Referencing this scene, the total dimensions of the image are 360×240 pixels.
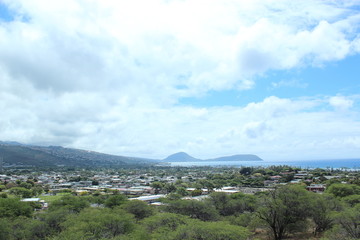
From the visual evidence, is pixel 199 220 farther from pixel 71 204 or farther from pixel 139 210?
pixel 71 204

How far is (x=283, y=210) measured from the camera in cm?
2455

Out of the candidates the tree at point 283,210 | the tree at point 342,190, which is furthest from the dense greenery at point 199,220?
the tree at point 342,190

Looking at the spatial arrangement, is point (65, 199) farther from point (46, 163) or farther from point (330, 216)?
point (46, 163)

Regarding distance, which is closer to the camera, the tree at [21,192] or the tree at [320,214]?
the tree at [320,214]

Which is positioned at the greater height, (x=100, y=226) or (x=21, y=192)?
(x=100, y=226)

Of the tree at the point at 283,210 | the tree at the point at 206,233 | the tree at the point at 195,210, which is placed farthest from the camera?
the tree at the point at 195,210

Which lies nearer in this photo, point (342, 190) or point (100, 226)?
point (100, 226)

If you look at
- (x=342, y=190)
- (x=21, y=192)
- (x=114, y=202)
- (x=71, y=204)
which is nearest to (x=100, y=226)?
(x=71, y=204)

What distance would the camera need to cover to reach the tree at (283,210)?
24.5 metres

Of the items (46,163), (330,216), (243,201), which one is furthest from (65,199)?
(46,163)

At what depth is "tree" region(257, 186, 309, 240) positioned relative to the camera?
24.5 m

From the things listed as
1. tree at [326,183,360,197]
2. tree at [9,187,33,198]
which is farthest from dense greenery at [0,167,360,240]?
tree at [9,187,33,198]

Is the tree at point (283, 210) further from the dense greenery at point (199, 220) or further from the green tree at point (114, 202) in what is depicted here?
the green tree at point (114, 202)

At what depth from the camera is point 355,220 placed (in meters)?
20.3
